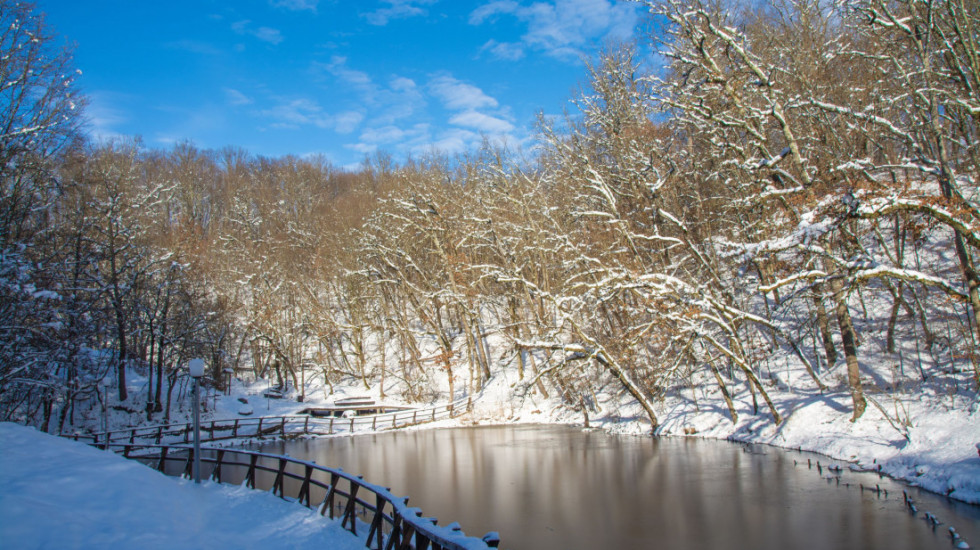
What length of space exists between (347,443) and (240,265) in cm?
2217

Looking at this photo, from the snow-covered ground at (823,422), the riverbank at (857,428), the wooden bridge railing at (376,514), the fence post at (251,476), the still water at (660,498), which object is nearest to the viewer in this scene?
the wooden bridge railing at (376,514)

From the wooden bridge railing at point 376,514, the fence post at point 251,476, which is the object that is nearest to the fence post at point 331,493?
the wooden bridge railing at point 376,514

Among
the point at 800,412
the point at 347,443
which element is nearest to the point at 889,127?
the point at 800,412

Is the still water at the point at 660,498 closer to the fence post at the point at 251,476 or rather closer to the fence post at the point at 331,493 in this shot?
the fence post at the point at 331,493

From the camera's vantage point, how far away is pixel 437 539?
5387 millimetres

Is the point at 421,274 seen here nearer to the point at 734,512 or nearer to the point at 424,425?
the point at 424,425

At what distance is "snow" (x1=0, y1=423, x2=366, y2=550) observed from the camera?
21.0 feet

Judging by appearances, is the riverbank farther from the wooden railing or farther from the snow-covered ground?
the wooden railing

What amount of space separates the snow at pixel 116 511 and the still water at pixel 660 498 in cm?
352

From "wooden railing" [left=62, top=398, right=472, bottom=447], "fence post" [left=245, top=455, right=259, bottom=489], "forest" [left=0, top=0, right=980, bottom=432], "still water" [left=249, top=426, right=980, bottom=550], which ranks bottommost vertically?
"wooden railing" [left=62, top=398, right=472, bottom=447]

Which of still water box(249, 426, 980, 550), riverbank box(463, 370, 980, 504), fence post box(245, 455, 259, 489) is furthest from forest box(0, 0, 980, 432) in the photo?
fence post box(245, 455, 259, 489)

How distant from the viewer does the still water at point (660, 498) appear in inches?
381

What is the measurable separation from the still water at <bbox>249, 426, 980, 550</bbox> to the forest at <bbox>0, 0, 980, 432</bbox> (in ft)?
10.6

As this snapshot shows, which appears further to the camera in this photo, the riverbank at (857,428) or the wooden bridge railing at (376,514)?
the riverbank at (857,428)
